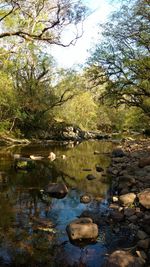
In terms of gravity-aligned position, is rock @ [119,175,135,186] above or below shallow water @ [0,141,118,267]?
above

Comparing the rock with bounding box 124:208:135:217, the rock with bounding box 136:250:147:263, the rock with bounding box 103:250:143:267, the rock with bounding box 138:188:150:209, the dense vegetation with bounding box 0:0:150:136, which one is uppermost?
the dense vegetation with bounding box 0:0:150:136

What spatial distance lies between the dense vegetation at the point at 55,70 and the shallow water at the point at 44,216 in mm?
5522

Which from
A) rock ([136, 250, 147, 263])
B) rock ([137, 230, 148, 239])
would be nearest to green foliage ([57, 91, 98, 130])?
rock ([137, 230, 148, 239])

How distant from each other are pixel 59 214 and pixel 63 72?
35.4 m

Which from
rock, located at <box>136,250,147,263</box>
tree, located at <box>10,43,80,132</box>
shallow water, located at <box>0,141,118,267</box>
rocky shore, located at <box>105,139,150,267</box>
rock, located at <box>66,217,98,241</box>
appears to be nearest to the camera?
rocky shore, located at <box>105,139,150,267</box>

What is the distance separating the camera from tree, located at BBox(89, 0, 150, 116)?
64.0 ft

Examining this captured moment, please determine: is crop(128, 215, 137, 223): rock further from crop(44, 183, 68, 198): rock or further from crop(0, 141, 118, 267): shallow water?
crop(44, 183, 68, 198): rock

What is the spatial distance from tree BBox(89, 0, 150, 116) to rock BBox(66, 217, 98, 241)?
1313cm

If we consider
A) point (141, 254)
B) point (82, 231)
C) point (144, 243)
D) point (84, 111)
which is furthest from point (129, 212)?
point (84, 111)

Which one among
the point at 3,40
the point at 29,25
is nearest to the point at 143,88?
the point at 3,40

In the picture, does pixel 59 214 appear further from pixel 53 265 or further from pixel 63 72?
pixel 63 72

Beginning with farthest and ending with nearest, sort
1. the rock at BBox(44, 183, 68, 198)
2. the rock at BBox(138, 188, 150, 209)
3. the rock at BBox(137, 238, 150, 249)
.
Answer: the rock at BBox(44, 183, 68, 198)
the rock at BBox(138, 188, 150, 209)
the rock at BBox(137, 238, 150, 249)

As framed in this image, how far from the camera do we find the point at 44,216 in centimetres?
977

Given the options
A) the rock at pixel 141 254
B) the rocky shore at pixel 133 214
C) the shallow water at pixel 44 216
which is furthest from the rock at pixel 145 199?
the rock at pixel 141 254
